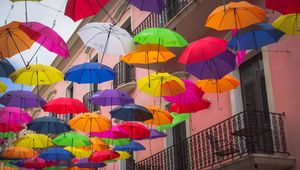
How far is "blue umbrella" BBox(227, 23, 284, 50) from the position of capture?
948 cm

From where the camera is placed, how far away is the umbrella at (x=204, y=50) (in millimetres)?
9336

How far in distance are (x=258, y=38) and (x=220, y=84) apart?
197 cm

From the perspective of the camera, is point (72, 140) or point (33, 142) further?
point (33, 142)

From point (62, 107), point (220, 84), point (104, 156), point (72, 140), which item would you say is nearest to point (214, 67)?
point (220, 84)

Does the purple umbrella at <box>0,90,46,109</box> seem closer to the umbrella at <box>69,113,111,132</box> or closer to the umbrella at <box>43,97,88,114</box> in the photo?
the umbrella at <box>43,97,88,114</box>

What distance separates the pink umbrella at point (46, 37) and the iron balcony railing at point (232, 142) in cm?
418

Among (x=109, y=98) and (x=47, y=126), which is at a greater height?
(x=109, y=98)

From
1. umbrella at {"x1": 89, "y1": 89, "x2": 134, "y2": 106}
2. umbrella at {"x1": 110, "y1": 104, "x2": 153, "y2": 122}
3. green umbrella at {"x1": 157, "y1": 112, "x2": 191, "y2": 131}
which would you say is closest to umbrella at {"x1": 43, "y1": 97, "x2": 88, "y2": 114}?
umbrella at {"x1": 89, "y1": 89, "x2": 134, "y2": 106}

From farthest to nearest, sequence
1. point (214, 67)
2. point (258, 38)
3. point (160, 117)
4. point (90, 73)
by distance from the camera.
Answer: point (160, 117) < point (90, 73) < point (214, 67) < point (258, 38)

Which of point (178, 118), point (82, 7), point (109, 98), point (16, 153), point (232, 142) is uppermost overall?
point (82, 7)

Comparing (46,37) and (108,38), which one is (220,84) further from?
(46,37)

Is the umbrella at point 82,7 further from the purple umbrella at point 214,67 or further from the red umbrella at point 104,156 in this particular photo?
the red umbrella at point 104,156

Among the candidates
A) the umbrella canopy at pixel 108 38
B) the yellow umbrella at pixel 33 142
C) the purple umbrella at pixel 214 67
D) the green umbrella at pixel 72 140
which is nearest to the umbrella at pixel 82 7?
the umbrella canopy at pixel 108 38

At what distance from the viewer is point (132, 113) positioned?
11.4 metres
